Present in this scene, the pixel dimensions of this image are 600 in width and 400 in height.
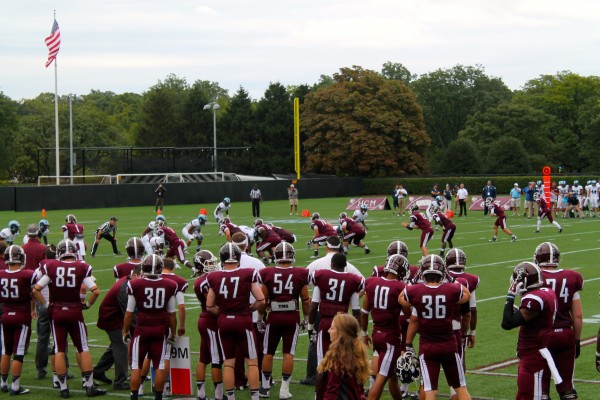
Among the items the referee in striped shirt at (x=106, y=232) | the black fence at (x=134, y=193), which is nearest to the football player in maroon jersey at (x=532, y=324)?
the referee in striped shirt at (x=106, y=232)

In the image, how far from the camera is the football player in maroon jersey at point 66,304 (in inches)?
440

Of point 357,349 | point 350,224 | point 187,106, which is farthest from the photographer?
point 187,106

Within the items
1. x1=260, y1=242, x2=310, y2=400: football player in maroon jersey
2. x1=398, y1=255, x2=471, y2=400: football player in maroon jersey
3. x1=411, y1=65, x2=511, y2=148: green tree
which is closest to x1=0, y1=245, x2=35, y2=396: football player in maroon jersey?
x1=260, y1=242, x2=310, y2=400: football player in maroon jersey

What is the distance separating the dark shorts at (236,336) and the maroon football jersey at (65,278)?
6.32 ft

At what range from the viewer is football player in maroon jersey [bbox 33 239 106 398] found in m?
11.2

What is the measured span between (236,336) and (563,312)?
3.52 meters

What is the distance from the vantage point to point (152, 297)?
33.8 ft

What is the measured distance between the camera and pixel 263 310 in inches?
421

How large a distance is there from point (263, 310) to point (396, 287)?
1.61 meters

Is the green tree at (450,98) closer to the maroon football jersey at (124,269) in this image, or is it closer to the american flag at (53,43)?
the american flag at (53,43)

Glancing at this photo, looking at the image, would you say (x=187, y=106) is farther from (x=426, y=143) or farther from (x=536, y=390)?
(x=536, y=390)

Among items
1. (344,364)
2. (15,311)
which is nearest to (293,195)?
(15,311)

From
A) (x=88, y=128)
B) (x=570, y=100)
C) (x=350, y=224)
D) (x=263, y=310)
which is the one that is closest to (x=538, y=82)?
(x=570, y=100)

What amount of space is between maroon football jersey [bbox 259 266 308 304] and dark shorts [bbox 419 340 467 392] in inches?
90.1
